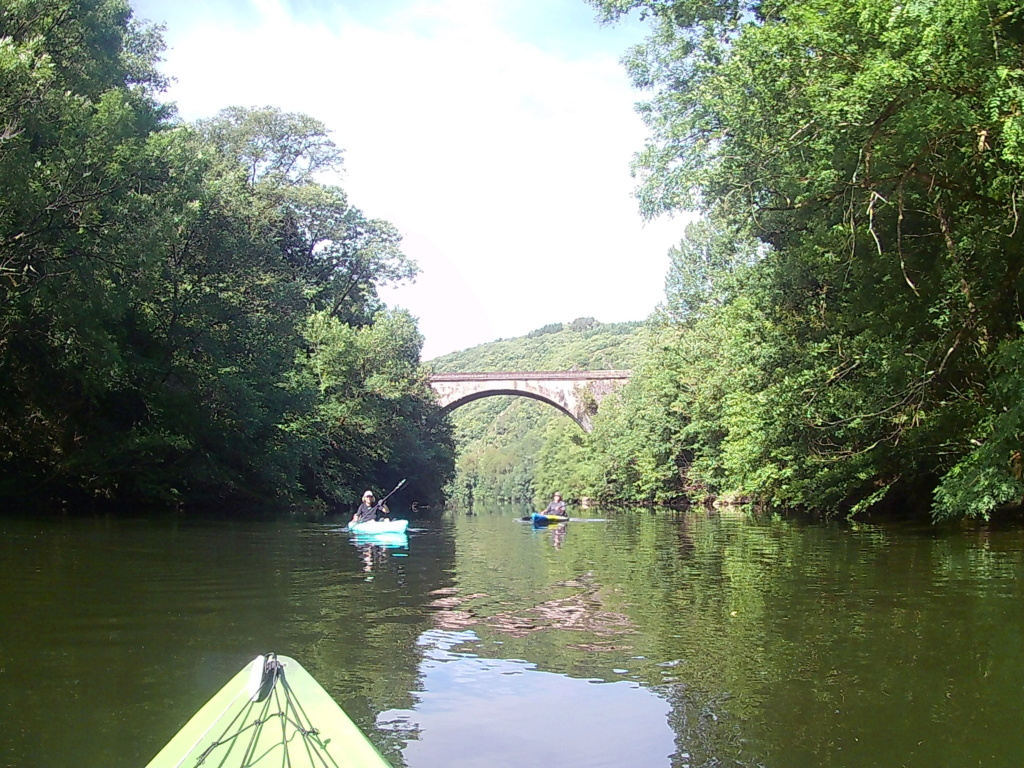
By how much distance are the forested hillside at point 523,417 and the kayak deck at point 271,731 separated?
58.0 m

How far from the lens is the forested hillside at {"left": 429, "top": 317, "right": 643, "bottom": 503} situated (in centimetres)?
8469

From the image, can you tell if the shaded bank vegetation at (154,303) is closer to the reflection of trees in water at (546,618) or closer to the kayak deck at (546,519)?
the kayak deck at (546,519)

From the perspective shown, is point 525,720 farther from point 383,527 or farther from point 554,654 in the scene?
point 383,527

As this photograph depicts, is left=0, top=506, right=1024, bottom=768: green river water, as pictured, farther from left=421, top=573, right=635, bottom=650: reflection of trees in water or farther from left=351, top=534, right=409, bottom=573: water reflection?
left=351, top=534, right=409, bottom=573: water reflection

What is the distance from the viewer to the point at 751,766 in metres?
4.16

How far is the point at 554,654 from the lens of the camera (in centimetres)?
652

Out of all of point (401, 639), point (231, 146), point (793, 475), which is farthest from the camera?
point (231, 146)

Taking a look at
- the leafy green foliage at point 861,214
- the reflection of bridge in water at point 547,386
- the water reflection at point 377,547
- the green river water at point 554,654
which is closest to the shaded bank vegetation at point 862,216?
the leafy green foliage at point 861,214

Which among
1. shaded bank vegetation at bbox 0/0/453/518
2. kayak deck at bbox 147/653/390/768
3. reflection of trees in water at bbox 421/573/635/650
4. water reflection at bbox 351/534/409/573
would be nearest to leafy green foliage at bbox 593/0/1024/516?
reflection of trees in water at bbox 421/573/635/650

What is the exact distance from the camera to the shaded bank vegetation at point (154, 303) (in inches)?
673

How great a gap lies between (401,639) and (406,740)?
8.09 ft

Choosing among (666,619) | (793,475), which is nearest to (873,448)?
(793,475)

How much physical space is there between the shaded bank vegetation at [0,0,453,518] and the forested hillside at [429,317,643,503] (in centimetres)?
2904

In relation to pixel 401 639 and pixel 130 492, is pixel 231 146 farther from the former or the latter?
pixel 401 639
